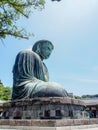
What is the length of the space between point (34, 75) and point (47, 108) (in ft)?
7.51

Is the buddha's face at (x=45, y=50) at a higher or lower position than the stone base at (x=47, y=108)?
higher

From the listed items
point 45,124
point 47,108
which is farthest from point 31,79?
point 45,124

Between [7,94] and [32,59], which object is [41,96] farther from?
[7,94]

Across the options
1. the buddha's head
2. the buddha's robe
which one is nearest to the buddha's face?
the buddha's head

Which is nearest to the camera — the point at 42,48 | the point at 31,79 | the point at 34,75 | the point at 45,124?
the point at 45,124

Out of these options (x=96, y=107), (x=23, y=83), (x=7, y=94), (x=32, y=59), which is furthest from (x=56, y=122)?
(x=7, y=94)

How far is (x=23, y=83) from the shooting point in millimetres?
10203

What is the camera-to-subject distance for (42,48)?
11625 millimetres

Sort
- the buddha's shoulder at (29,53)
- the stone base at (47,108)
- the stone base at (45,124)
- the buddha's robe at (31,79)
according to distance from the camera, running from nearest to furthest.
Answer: the stone base at (45,124)
the stone base at (47,108)
the buddha's robe at (31,79)
the buddha's shoulder at (29,53)

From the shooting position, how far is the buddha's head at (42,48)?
11.6m

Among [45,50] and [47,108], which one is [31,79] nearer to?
[45,50]

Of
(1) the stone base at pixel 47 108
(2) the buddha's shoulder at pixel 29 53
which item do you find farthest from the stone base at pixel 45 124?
(2) the buddha's shoulder at pixel 29 53

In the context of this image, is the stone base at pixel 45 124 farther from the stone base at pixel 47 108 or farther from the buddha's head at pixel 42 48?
the buddha's head at pixel 42 48

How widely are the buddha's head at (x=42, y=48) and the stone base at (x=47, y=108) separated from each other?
299 centimetres
